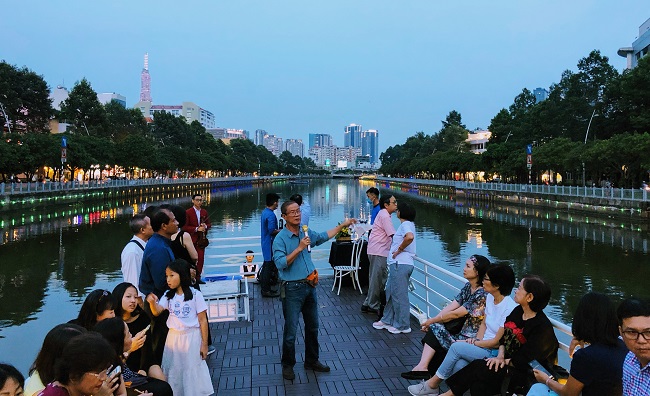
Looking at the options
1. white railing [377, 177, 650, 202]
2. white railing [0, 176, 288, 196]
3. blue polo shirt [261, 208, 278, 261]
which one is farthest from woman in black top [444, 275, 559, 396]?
white railing [0, 176, 288, 196]

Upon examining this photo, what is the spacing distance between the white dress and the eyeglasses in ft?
10.6

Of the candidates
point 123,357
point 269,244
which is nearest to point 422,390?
point 123,357

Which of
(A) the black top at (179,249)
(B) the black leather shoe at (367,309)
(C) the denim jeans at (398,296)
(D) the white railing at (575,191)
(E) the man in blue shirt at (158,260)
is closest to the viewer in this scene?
(E) the man in blue shirt at (158,260)

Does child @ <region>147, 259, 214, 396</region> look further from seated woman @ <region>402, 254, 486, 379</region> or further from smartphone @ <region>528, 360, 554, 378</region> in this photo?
smartphone @ <region>528, 360, 554, 378</region>

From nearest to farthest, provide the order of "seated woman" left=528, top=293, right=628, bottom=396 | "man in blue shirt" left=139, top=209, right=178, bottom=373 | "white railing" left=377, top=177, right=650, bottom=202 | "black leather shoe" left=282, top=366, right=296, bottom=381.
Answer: "seated woman" left=528, top=293, right=628, bottom=396 → "man in blue shirt" left=139, top=209, right=178, bottom=373 → "black leather shoe" left=282, top=366, right=296, bottom=381 → "white railing" left=377, top=177, right=650, bottom=202

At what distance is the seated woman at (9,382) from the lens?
227 cm

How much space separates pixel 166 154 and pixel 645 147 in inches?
2709

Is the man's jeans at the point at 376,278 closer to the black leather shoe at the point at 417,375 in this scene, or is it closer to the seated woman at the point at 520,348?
the black leather shoe at the point at 417,375

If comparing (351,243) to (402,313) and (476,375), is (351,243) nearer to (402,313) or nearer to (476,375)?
(402,313)

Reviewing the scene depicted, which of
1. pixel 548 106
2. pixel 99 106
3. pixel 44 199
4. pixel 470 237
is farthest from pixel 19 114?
pixel 548 106

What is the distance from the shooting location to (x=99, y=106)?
6856 centimetres

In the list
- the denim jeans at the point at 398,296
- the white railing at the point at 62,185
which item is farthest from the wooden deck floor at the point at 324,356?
the white railing at the point at 62,185

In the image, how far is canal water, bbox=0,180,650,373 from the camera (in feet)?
38.8

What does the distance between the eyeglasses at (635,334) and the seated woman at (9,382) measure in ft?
9.68
